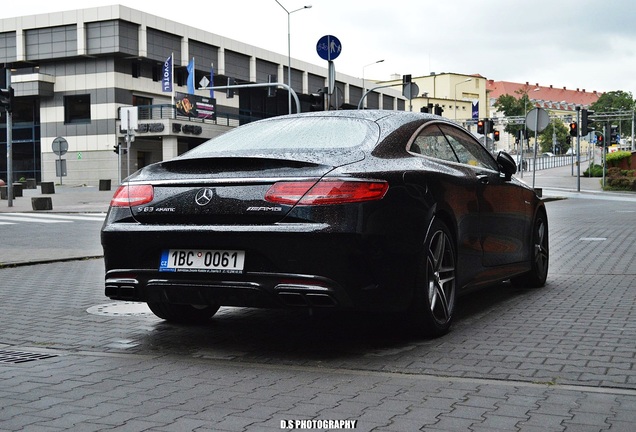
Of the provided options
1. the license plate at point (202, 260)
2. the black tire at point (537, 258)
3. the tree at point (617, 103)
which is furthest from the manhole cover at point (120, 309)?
the tree at point (617, 103)

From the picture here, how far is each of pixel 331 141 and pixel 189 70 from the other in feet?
192

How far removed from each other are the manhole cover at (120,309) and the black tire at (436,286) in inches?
98.2

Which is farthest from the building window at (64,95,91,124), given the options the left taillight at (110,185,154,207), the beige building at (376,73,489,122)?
the beige building at (376,73,489,122)

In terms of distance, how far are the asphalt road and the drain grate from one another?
2 centimetres

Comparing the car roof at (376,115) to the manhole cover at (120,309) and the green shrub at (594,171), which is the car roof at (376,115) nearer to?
the manhole cover at (120,309)

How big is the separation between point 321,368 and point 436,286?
117 centimetres

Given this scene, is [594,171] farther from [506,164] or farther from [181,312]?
[181,312]

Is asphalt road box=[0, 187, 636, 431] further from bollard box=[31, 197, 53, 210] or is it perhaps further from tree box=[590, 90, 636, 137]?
tree box=[590, 90, 636, 137]

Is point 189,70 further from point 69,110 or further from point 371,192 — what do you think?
point 371,192

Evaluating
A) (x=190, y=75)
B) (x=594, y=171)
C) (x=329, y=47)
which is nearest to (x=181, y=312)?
(x=329, y=47)

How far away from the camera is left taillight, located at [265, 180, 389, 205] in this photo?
4934 mm

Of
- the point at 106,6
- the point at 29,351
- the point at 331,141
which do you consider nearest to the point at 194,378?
the point at 29,351

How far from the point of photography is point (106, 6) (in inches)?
2306

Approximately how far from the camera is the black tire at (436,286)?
5445 millimetres
